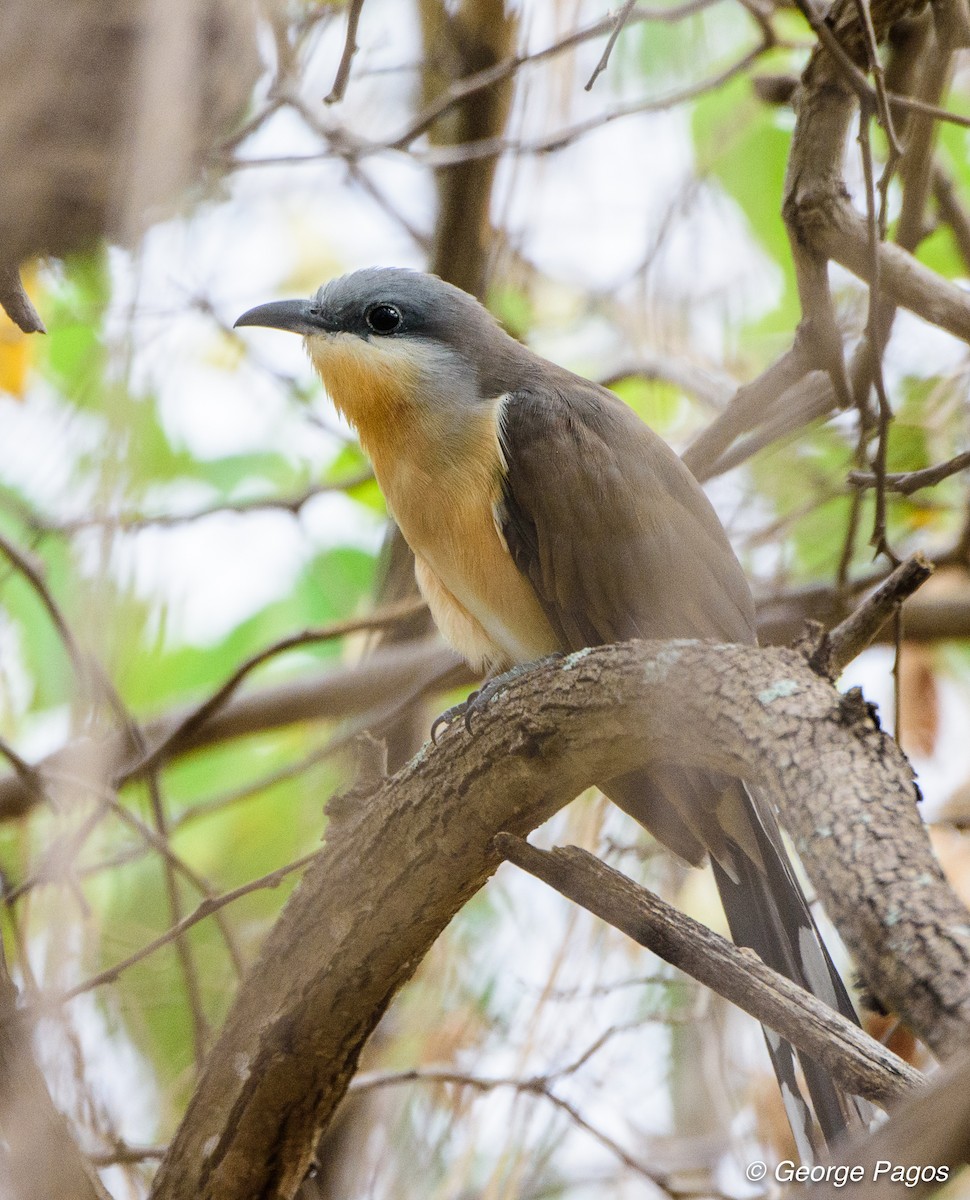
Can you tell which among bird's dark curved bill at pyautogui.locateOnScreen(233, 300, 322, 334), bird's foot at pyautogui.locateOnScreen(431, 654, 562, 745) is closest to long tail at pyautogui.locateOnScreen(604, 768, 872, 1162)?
bird's foot at pyautogui.locateOnScreen(431, 654, 562, 745)

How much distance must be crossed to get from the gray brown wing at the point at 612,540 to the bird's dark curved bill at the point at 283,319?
31.8 inches

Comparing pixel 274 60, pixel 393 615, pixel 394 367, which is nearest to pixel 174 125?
pixel 274 60

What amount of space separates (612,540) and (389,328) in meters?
1.01

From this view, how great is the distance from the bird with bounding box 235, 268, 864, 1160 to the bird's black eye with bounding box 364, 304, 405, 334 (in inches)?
3.5

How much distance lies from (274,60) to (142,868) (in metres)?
2.84

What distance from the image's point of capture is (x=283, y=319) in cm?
355

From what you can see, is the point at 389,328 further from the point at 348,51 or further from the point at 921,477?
the point at 921,477

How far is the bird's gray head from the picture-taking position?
136 inches

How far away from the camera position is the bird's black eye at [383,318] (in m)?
3.53

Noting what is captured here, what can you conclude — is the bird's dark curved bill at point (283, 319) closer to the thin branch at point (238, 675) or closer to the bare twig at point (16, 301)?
the thin branch at point (238, 675)

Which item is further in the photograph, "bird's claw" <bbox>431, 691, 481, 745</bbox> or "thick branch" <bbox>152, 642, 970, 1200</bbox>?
"bird's claw" <bbox>431, 691, 481, 745</bbox>

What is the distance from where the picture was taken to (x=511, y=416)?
10.3 feet

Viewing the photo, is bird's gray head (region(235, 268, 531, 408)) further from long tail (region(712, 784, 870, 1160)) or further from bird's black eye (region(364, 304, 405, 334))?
long tail (region(712, 784, 870, 1160))

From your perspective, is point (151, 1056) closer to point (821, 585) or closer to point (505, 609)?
point (505, 609)
